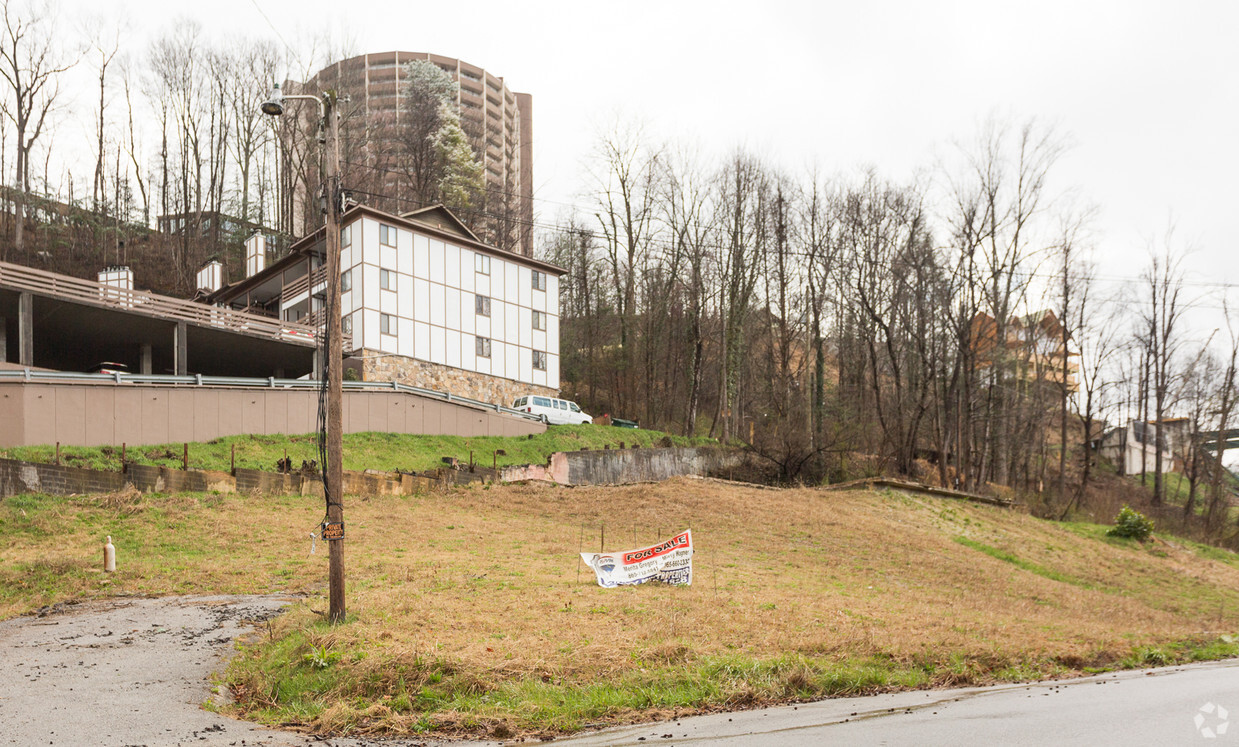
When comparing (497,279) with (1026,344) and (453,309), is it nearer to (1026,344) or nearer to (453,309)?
(453,309)

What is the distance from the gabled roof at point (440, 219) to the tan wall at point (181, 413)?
1123cm

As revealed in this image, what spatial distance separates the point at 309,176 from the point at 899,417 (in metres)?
43.2

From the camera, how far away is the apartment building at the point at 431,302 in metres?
43.8

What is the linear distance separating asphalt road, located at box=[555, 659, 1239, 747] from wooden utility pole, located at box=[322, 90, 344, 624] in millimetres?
5580

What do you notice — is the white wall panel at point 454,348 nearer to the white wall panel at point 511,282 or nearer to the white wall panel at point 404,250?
the white wall panel at point 404,250

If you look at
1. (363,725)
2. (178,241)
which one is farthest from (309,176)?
(363,725)

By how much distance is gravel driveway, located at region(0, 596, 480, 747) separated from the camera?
977 centimetres

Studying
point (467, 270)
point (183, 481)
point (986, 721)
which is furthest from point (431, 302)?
point (986, 721)

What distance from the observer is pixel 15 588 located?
60.3 feet

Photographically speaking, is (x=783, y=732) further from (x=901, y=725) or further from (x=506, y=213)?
(x=506, y=213)

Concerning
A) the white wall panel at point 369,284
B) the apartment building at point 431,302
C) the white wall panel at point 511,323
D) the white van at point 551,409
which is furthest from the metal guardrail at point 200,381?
the white wall panel at point 511,323

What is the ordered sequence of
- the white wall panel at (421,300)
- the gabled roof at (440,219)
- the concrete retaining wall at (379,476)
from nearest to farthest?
1. the concrete retaining wall at (379,476)
2. the white wall panel at (421,300)
3. the gabled roof at (440,219)

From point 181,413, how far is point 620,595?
73.7ft

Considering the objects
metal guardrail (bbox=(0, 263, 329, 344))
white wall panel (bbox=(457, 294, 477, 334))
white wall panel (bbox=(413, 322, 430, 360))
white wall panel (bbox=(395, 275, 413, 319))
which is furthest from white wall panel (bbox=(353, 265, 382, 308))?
white wall panel (bbox=(457, 294, 477, 334))
